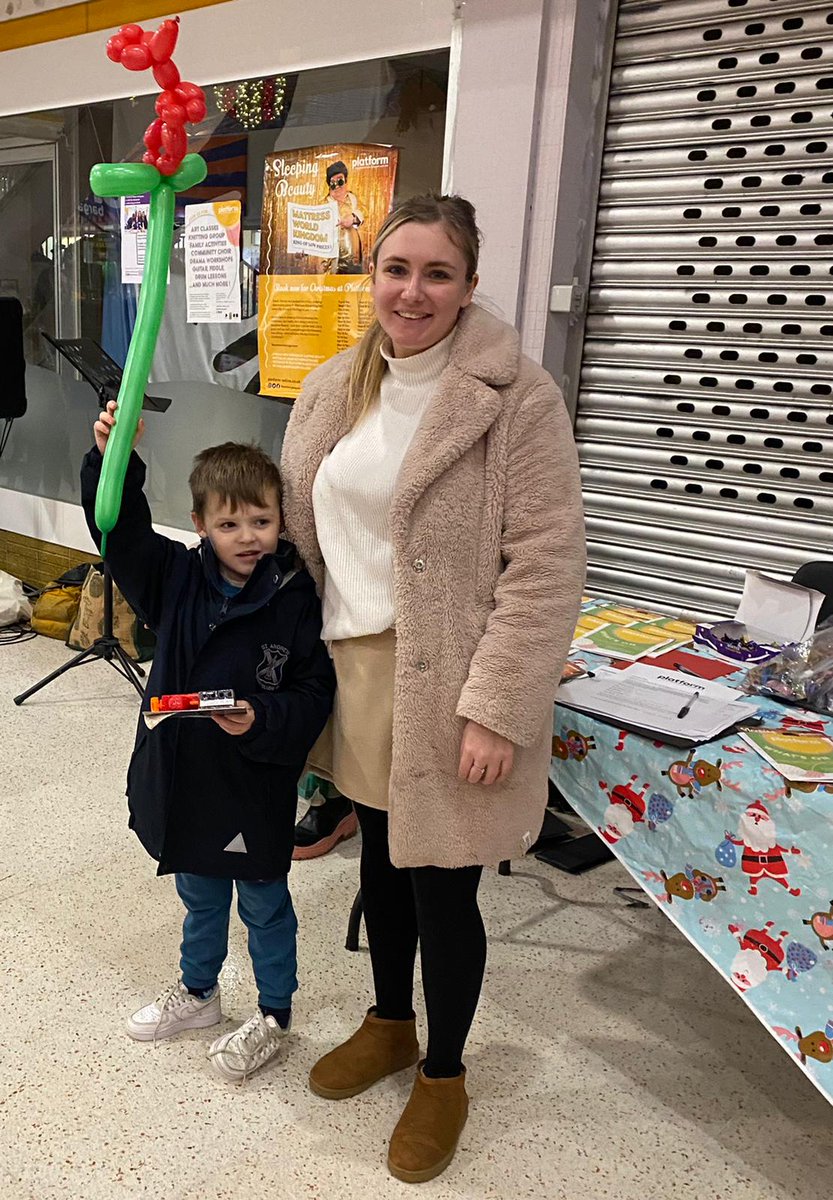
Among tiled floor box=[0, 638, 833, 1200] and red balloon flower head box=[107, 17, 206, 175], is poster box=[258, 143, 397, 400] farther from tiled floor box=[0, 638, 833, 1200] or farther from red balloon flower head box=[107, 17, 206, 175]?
tiled floor box=[0, 638, 833, 1200]

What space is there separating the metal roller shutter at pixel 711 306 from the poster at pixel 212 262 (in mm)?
1549

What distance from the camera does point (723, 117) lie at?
2650 mm

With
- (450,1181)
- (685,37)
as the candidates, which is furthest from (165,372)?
(450,1181)

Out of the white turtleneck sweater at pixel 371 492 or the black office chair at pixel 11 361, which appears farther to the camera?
the black office chair at pixel 11 361

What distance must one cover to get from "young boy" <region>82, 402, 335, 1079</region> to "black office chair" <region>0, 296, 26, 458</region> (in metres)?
3.25

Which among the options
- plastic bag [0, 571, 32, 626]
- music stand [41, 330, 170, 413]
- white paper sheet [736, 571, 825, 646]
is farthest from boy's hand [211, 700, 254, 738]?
plastic bag [0, 571, 32, 626]

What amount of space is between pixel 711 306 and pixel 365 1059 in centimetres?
214

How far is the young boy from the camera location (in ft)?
5.46

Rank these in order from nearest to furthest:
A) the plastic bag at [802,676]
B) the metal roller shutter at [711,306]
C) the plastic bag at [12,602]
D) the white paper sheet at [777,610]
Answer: the plastic bag at [802,676] < the white paper sheet at [777,610] < the metal roller shutter at [711,306] < the plastic bag at [12,602]

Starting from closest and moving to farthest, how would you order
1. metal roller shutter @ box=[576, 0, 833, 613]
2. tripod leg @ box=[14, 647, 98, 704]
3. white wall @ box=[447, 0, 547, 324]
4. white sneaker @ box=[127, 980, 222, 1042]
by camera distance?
1. white sneaker @ box=[127, 980, 222, 1042]
2. metal roller shutter @ box=[576, 0, 833, 613]
3. white wall @ box=[447, 0, 547, 324]
4. tripod leg @ box=[14, 647, 98, 704]

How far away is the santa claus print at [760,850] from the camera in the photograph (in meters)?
1.54

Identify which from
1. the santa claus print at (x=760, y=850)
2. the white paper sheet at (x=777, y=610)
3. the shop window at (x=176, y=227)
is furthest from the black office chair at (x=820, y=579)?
the shop window at (x=176, y=227)

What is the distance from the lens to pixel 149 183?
5.38 feet

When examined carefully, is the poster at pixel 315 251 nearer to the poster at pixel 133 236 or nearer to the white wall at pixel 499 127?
the white wall at pixel 499 127
